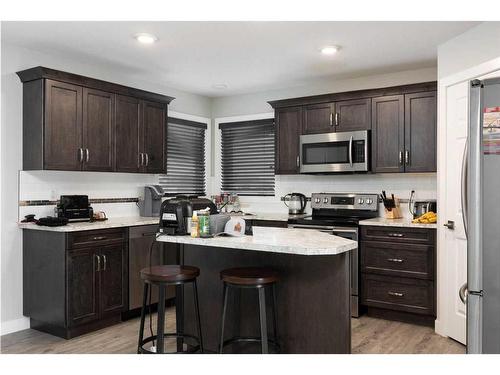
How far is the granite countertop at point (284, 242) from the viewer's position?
257 cm

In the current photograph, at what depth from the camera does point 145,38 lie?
3857 millimetres

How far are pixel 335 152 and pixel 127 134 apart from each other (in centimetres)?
221

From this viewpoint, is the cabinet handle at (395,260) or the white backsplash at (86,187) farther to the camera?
the cabinet handle at (395,260)

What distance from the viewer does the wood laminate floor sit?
139 inches

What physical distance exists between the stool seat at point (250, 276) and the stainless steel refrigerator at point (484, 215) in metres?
1.10

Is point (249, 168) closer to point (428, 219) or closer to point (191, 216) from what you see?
point (428, 219)

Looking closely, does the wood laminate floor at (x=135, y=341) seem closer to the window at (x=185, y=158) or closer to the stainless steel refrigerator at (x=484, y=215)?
the stainless steel refrigerator at (x=484, y=215)

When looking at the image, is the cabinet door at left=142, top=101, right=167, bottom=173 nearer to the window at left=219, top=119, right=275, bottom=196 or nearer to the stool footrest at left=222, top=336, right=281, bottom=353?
the window at left=219, top=119, right=275, bottom=196

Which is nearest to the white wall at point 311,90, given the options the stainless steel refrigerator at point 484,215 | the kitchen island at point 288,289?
the kitchen island at point 288,289

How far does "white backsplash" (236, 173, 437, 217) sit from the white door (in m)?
0.83

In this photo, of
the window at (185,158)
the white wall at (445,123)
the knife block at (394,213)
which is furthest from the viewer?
the window at (185,158)

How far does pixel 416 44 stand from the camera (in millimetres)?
4051

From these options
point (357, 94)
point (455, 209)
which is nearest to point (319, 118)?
point (357, 94)
